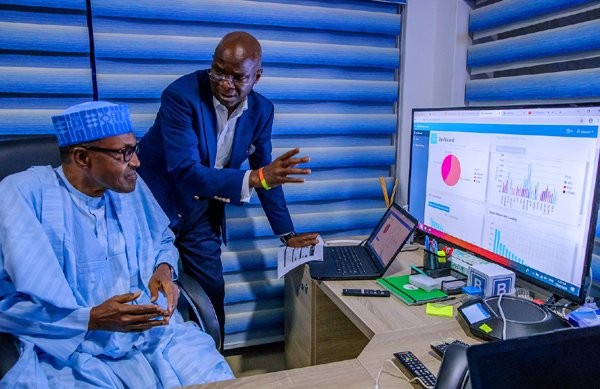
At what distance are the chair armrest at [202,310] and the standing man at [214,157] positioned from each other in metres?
0.37

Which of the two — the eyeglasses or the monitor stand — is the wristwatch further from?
the monitor stand

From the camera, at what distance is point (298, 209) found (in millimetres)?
2230

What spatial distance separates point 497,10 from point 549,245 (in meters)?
1.20

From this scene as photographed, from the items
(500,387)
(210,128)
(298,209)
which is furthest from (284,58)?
(500,387)

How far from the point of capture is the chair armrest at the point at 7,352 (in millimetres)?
1016

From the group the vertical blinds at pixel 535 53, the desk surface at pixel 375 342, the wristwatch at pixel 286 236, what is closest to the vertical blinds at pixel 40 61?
the wristwatch at pixel 286 236

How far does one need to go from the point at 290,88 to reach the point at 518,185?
1.20 m

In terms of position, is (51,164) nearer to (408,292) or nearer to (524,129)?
(408,292)

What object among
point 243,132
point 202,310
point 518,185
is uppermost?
point 243,132

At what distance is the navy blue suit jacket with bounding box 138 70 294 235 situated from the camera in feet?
5.33

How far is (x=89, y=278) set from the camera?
129 centimetres

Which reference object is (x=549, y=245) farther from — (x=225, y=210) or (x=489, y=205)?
(x=225, y=210)

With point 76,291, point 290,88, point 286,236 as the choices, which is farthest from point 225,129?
point 76,291

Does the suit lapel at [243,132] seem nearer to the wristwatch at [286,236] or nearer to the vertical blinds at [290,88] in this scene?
the vertical blinds at [290,88]
